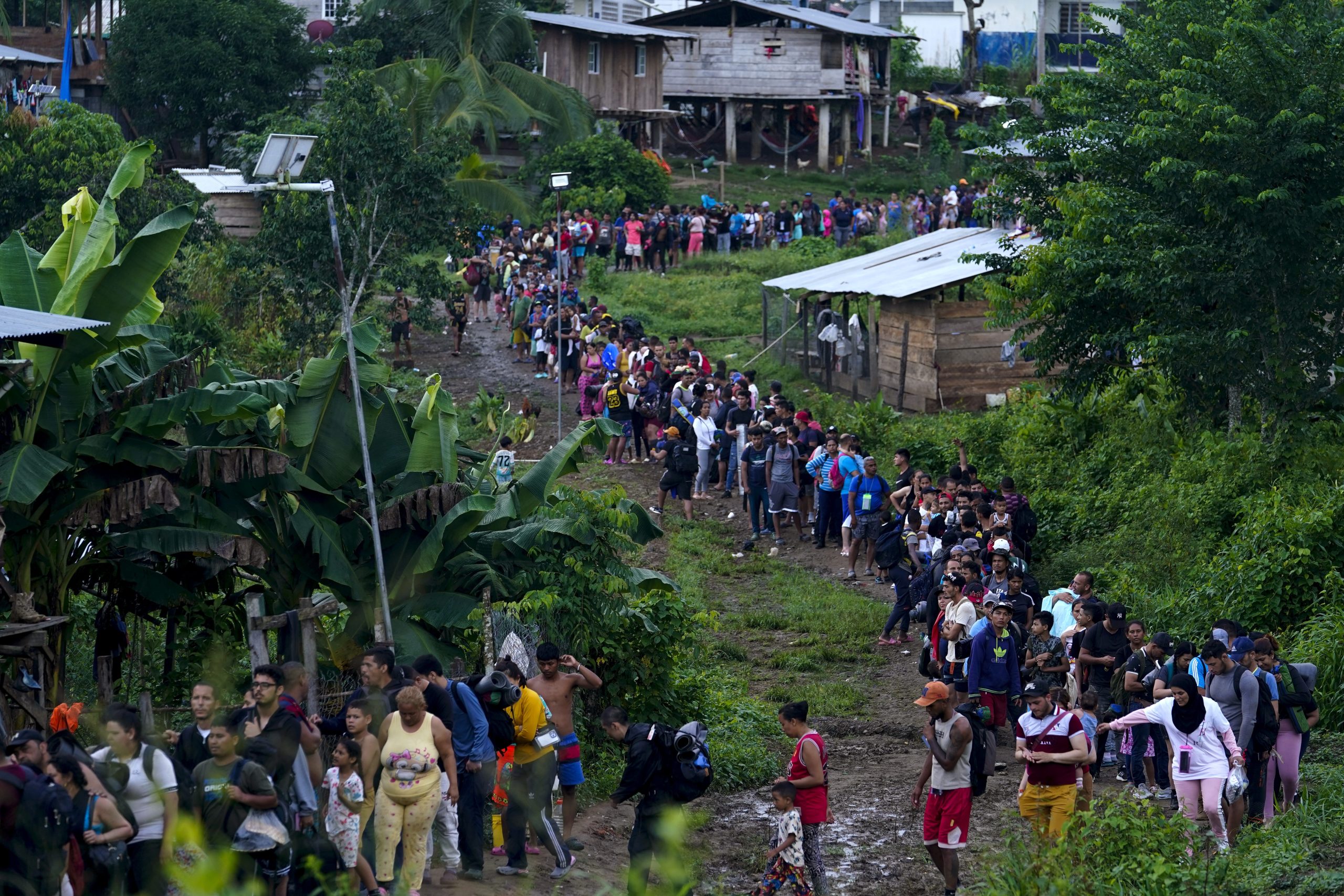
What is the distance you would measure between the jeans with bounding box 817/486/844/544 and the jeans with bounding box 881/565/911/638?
306 cm

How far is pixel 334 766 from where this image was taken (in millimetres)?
8305

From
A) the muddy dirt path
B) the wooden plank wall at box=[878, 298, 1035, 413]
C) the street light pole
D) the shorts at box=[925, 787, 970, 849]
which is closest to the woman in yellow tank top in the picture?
the muddy dirt path

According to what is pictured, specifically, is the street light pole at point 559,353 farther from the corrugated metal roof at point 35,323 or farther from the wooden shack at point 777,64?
the wooden shack at point 777,64

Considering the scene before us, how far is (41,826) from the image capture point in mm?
6871

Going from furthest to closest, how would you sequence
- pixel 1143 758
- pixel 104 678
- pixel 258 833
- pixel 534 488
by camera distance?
pixel 534 488 < pixel 104 678 < pixel 1143 758 < pixel 258 833

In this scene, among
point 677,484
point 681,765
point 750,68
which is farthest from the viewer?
point 750,68

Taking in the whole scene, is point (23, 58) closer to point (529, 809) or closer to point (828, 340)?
point (828, 340)

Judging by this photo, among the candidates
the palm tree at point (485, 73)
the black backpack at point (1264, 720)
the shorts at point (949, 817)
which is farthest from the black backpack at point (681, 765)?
the palm tree at point (485, 73)

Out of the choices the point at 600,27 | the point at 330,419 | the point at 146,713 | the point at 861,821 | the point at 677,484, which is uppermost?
the point at 600,27

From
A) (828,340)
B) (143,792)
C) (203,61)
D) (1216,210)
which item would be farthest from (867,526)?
(203,61)

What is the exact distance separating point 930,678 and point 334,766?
7068mm

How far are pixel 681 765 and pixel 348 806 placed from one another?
1.88 m

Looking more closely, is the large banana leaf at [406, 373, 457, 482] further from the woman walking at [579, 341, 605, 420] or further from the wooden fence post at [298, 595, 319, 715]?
the woman walking at [579, 341, 605, 420]

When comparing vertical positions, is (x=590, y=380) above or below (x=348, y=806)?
above
